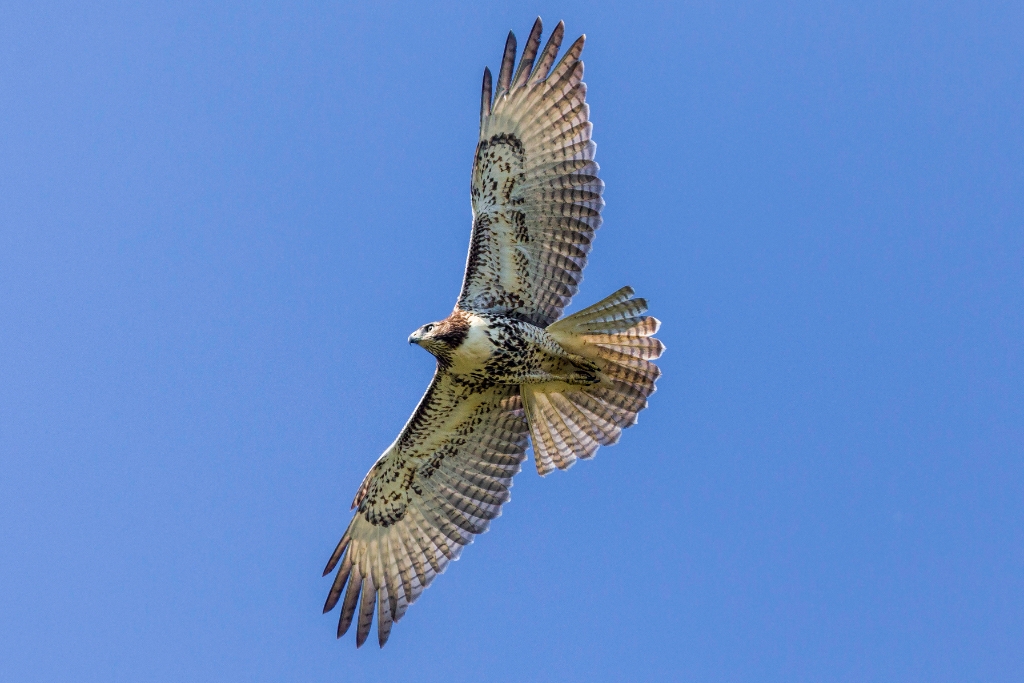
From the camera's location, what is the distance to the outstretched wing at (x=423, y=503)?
12773 mm

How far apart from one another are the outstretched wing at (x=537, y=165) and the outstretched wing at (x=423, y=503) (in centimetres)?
141

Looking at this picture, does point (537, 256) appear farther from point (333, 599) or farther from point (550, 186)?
point (333, 599)

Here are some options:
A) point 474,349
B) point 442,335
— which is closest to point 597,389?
point 474,349

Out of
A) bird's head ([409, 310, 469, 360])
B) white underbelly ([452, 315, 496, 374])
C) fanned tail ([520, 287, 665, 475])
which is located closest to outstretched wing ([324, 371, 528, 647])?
fanned tail ([520, 287, 665, 475])

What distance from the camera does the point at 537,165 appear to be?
39.9 ft

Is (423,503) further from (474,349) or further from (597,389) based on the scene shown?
(597,389)

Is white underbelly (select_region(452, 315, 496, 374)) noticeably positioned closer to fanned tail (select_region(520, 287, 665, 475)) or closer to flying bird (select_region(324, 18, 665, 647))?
flying bird (select_region(324, 18, 665, 647))

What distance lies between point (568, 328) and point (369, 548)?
2.85m

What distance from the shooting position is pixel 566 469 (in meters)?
12.5

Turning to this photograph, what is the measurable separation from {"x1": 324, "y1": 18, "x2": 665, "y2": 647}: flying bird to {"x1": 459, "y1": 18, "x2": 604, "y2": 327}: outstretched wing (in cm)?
1

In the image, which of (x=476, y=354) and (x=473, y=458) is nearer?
(x=476, y=354)

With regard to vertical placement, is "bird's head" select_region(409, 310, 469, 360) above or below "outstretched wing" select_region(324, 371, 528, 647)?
above

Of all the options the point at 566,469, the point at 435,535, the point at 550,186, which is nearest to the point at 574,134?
the point at 550,186

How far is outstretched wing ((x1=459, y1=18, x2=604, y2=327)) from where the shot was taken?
12.1m
